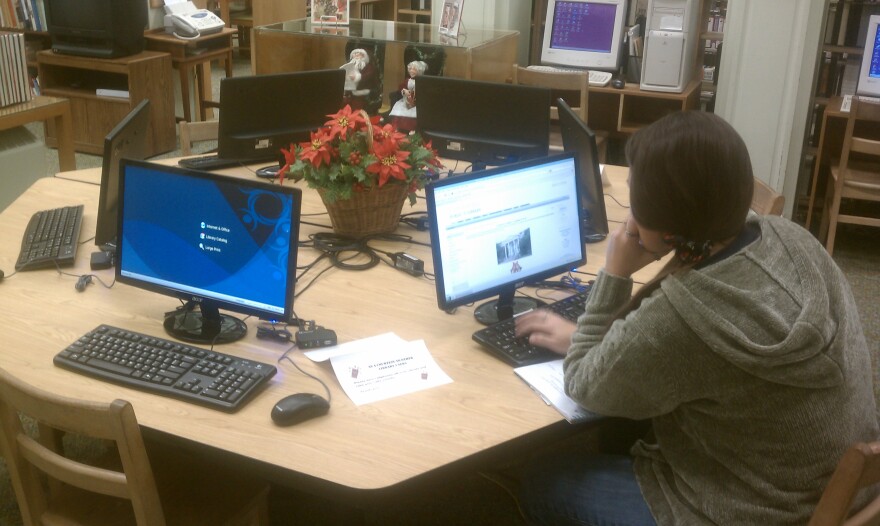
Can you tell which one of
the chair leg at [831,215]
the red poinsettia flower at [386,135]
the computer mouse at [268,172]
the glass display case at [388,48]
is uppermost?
the glass display case at [388,48]

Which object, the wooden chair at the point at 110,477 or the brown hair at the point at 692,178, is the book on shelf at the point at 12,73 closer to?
the wooden chair at the point at 110,477

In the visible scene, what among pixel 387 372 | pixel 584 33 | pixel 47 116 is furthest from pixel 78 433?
pixel 584 33

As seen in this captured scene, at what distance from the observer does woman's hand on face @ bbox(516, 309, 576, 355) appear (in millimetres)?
1749

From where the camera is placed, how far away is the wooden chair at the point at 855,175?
360 cm

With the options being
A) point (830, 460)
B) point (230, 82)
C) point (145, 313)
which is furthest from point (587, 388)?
point (230, 82)

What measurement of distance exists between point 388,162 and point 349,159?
101mm

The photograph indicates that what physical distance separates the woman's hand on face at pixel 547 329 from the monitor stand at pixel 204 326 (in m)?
0.61

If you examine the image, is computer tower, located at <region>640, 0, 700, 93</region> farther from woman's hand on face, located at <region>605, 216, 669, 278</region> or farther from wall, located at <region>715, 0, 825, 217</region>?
woman's hand on face, located at <region>605, 216, 669, 278</region>

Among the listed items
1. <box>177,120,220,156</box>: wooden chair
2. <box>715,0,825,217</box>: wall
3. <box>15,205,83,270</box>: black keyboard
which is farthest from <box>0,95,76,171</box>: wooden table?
<box>715,0,825,217</box>: wall

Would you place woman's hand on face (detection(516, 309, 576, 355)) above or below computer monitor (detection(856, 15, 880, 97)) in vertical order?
below

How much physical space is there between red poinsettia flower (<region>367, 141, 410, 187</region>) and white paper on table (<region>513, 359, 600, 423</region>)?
0.71 meters

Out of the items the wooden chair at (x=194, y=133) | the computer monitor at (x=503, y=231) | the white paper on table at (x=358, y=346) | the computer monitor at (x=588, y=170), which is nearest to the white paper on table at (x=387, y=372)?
the white paper on table at (x=358, y=346)

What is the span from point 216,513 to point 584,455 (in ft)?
2.44

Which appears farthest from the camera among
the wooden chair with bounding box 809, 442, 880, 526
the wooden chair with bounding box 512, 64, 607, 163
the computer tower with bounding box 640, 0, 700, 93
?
the computer tower with bounding box 640, 0, 700, 93
